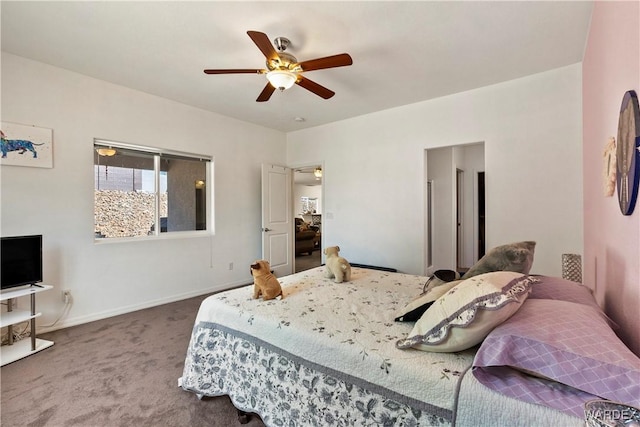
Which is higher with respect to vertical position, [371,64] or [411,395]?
[371,64]

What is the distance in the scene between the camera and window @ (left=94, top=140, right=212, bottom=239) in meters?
3.41

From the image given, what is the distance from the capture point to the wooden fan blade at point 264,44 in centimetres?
191

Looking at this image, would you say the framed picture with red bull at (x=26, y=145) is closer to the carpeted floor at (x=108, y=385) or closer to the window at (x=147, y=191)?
the window at (x=147, y=191)

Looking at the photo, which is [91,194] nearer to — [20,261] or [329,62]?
[20,261]

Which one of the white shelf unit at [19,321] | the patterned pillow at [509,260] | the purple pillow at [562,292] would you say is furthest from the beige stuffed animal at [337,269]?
the white shelf unit at [19,321]

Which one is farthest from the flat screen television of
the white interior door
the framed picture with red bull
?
the white interior door

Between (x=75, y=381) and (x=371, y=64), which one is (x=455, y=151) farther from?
(x=75, y=381)

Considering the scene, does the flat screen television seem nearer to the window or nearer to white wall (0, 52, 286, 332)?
white wall (0, 52, 286, 332)

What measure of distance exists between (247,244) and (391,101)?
3.19 meters

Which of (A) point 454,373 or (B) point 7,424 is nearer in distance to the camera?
(A) point 454,373

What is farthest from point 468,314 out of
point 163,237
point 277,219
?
point 277,219

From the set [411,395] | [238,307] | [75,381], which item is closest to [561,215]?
[411,395]

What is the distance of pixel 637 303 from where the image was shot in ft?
3.54

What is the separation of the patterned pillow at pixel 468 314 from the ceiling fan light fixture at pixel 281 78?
207 cm
